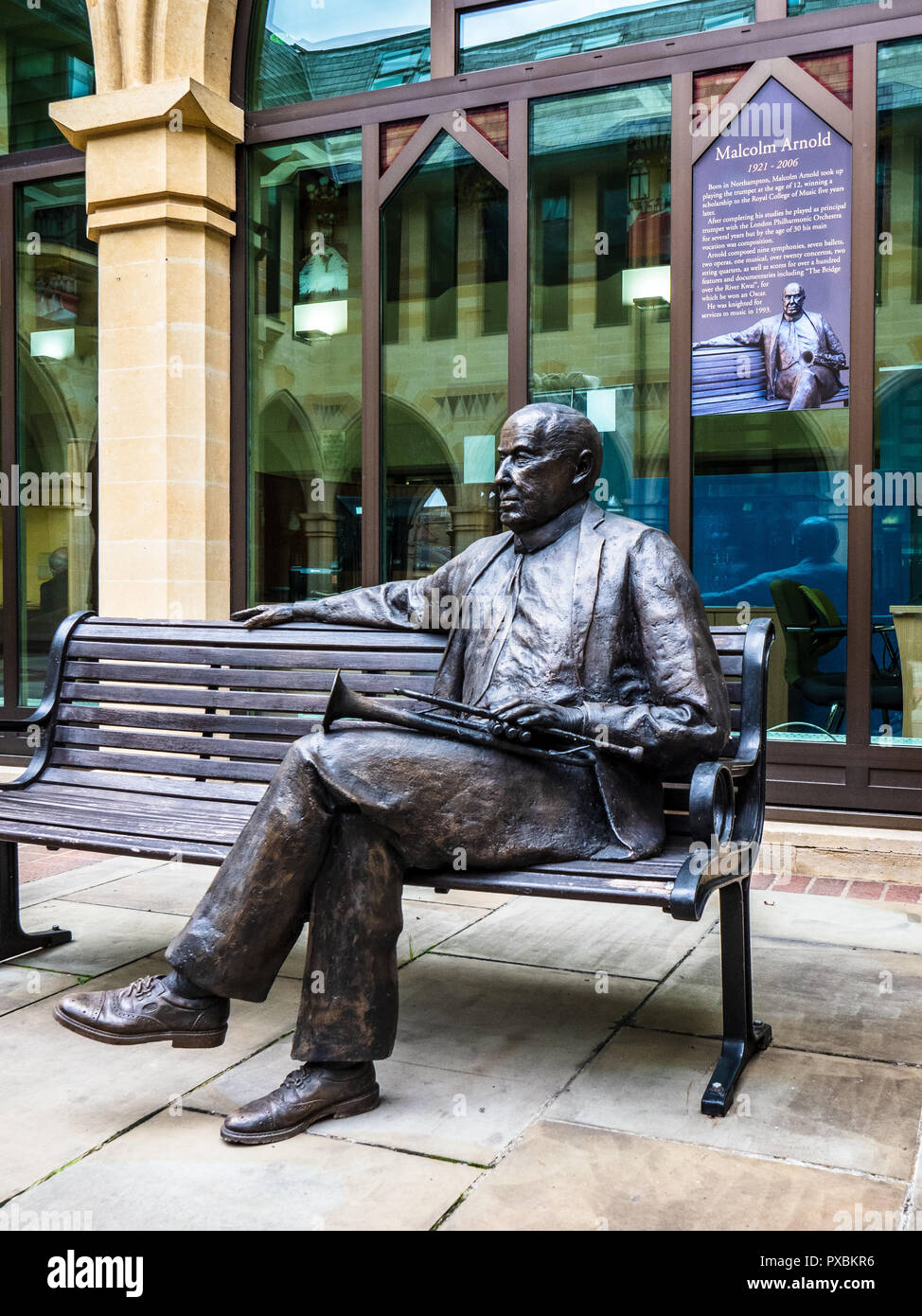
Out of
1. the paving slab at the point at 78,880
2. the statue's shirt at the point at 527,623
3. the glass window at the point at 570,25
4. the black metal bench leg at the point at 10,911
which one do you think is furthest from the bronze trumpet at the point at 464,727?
the glass window at the point at 570,25

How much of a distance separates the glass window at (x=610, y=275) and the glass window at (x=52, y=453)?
3201mm

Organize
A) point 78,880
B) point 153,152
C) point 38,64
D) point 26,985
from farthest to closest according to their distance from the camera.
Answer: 1. point 38,64
2. point 153,152
3. point 78,880
4. point 26,985

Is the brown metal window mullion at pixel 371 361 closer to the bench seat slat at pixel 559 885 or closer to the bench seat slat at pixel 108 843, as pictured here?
the bench seat slat at pixel 108 843

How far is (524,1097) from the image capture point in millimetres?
2990

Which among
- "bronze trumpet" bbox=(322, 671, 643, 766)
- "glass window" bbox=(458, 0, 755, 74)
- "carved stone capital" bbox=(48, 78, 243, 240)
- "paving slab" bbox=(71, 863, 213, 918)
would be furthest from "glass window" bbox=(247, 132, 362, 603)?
"bronze trumpet" bbox=(322, 671, 643, 766)

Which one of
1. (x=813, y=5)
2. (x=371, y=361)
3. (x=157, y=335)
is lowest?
(x=371, y=361)

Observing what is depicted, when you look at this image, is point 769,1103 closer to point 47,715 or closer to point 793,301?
point 47,715

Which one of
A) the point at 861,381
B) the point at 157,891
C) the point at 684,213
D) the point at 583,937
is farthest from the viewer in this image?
the point at 684,213

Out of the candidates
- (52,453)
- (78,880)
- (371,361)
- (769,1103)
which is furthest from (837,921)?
(52,453)

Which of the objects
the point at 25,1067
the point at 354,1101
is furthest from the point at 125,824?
the point at 354,1101

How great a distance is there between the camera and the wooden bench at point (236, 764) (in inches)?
118

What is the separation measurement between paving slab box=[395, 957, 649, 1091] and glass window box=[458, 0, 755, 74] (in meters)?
4.63

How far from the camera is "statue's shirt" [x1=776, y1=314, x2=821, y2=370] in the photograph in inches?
220

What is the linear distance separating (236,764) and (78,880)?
65.4 inches
